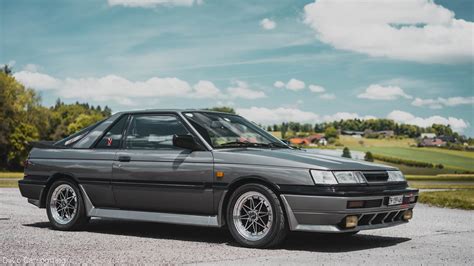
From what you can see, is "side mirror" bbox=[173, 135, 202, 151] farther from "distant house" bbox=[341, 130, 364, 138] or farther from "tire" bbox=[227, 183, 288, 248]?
"distant house" bbox=[341, 130, 364, 138]

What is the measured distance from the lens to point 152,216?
8.12m

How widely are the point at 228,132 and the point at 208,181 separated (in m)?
0.83

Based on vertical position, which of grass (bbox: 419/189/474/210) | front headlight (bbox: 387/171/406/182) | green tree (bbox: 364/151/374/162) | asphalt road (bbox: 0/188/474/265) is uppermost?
front headlight (bbox: 387/171/406/182)

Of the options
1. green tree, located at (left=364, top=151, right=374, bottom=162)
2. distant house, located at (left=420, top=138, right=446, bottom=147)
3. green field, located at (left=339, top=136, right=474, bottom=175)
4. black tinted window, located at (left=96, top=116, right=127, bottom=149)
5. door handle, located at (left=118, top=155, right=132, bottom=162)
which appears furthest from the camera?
distant house, located at (left=420, top=138, right=446, bottom=147)

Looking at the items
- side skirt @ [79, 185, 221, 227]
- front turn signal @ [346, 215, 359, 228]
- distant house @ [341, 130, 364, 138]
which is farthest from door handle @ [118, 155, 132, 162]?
distant house @ [341, 130, 364, 138]

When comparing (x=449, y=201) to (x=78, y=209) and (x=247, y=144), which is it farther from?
(x=78, y=209)

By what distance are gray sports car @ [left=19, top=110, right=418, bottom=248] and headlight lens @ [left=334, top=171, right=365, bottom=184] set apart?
0.4 inches

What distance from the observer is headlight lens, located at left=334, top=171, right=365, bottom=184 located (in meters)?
6.98

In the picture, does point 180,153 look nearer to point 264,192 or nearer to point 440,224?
point 264,192

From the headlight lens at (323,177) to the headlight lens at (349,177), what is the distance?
0.06 meters

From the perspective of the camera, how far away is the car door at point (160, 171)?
25.3ft

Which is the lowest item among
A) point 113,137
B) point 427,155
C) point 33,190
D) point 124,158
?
point 427,155

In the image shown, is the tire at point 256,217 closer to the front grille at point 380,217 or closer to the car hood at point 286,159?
the car hood at point 286,159

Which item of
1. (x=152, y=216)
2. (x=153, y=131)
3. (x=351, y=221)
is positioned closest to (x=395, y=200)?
(x=351, y=221)
